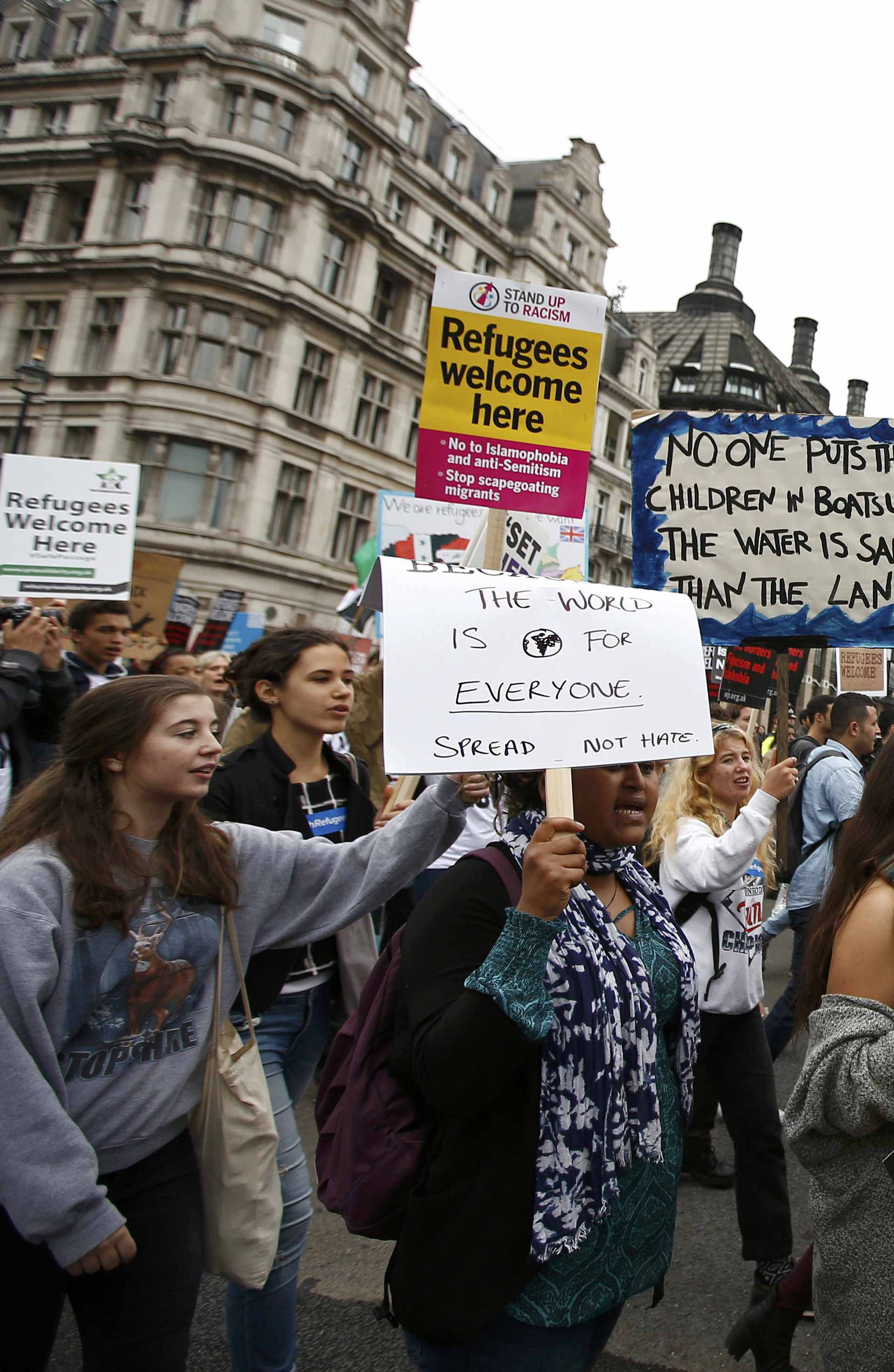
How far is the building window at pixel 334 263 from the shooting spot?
86.0 ft

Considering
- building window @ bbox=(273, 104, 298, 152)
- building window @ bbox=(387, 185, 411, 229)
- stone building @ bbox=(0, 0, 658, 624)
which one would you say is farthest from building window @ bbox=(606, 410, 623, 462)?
building window @ bbox=(273, 104, 298, 152)

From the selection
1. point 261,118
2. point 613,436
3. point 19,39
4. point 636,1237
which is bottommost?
point 636,1237

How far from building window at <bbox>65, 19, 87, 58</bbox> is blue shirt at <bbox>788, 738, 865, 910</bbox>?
3269 centimetres

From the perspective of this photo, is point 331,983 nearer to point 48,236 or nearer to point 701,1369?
point 701,1369

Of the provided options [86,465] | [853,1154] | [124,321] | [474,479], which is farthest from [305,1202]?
[124,321]

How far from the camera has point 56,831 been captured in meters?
1.95

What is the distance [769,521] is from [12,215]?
32.2 m

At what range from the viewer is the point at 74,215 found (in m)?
27.7

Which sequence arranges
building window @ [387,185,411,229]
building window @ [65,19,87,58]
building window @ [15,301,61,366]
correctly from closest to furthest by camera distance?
building window @ [15,301,61,366] → building window @ [387,185,411,229] → building window @ [65,19,87,58]

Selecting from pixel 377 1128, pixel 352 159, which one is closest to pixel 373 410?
pixel 352 159

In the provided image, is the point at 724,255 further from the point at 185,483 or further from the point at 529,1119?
the point at 529,1119

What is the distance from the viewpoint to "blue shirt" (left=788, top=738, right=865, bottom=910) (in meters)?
4.87

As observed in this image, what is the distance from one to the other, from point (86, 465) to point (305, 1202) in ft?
14.6

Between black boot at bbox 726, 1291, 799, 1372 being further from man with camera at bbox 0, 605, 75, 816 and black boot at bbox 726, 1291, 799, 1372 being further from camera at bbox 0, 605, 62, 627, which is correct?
camera at bbox 0, 605, 62, 627
